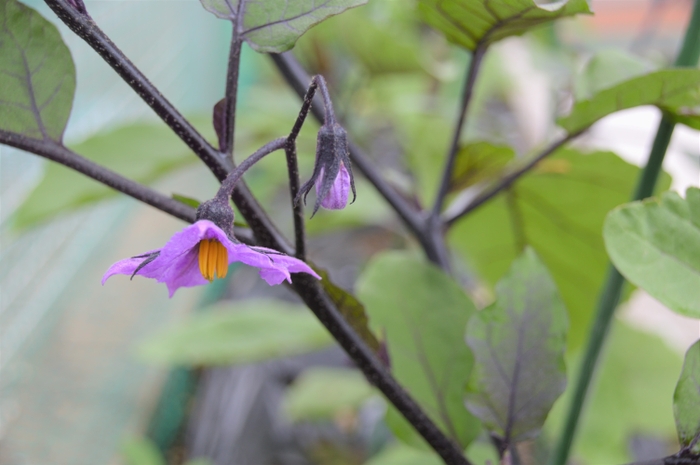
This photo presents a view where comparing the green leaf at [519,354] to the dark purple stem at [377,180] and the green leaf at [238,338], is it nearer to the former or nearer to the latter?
the dark purple stem at [377,180]

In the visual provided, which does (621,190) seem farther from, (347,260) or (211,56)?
(211,56)

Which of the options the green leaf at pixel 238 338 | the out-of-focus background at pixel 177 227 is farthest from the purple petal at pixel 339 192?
the green leaf at pixel 238 338

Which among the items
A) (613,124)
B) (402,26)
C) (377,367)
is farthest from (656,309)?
(377,367)

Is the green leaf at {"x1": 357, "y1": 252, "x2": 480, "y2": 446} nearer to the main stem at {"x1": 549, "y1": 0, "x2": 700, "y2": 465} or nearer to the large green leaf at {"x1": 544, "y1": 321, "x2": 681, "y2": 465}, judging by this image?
the main stem at {"x1": 549, "y1": 0, "x2": 700, "y2": 465}

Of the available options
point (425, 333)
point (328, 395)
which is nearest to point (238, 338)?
point (328, 395)

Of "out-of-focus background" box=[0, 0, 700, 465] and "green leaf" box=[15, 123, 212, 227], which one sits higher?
"green leaf" box=[15, 123, 212, 227]

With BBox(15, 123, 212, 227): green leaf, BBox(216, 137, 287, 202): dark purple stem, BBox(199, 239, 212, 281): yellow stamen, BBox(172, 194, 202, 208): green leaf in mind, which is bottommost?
BBox(15, 123, 212, 227): green leaf

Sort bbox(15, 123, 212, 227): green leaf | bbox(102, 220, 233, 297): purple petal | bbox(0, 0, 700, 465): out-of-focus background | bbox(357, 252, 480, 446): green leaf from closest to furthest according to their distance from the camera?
bbox(102, 220, 233, 297): purple petal
bbox(357, 252, 480, 446): green leaf
bbox(15, 123, 212, 227): green leaf
bbox(0, 0, 700, 465): out-of-focus background

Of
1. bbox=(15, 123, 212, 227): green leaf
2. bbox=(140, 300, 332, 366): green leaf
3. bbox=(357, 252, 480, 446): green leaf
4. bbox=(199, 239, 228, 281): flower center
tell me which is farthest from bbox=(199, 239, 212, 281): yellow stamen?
bbox=(140, 300, 332, 366): green leaf
